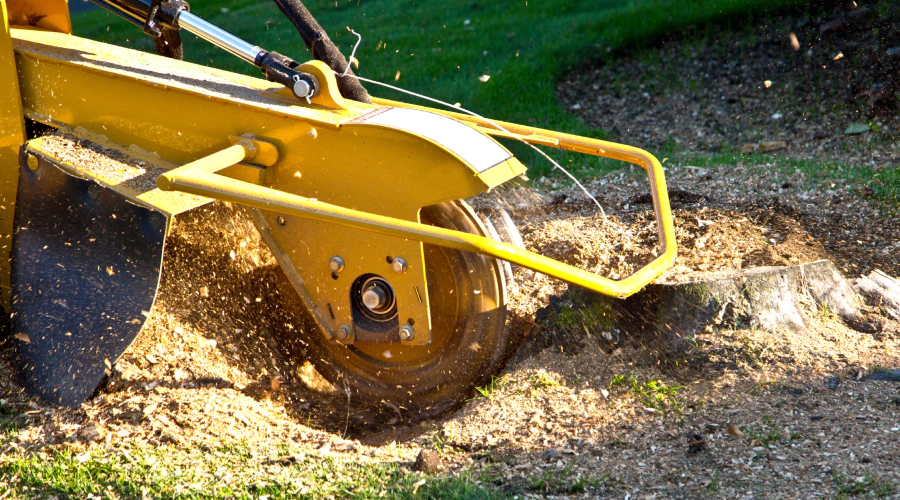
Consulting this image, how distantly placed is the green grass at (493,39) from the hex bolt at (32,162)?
131 inches

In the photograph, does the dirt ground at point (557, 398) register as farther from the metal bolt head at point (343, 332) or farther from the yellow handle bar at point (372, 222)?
the yellow handle bar at point (372, 222)

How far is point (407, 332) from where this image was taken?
9.73ft

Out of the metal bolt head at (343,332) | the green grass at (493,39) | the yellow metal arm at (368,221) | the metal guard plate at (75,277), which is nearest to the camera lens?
the yellow metal arm at (368,221)

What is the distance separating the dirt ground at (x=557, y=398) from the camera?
8.23ft

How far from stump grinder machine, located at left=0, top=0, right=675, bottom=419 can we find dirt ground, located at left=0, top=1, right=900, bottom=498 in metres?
0.15

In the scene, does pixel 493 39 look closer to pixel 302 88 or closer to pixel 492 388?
pixel 302 88

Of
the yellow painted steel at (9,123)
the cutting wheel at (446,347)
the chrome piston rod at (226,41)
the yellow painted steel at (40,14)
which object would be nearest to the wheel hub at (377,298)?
the cutting wheel at (446,347)

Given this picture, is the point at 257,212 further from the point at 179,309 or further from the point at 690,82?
the point at 690,82

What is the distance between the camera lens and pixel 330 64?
3164 mm

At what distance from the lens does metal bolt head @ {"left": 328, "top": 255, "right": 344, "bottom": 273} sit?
2990 millimetres

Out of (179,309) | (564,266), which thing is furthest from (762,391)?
(179,309)

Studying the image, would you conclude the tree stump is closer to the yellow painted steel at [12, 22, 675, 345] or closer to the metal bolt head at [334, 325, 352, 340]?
the yellow painted steel at [12, 22, 675, 345]

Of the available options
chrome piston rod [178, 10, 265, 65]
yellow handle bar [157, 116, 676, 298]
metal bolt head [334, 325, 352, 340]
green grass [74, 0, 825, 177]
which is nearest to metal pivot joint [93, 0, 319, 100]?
chrome piston rod [178, 10, 265, 65]

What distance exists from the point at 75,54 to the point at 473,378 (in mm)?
2002
